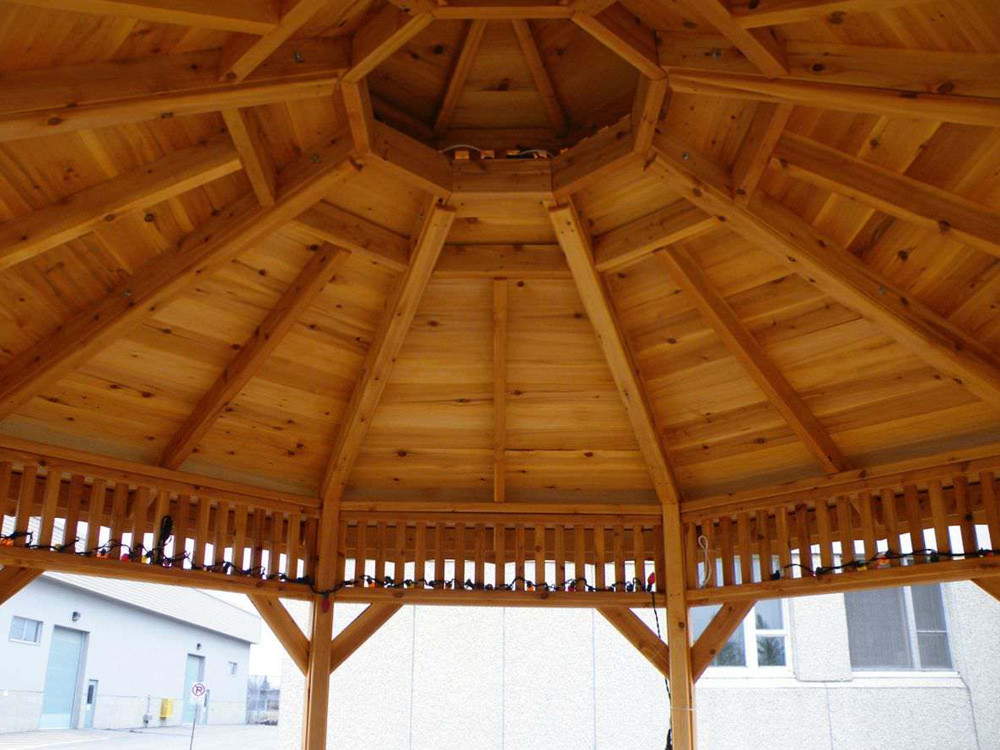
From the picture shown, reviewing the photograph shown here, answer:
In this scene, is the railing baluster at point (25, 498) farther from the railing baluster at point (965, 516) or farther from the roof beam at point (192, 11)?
the railing baluster at point (965, 516)

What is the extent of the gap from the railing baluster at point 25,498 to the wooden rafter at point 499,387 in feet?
7.35

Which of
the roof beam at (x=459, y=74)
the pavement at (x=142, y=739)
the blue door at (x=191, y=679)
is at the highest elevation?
the roof beam at (x=459, y=74)

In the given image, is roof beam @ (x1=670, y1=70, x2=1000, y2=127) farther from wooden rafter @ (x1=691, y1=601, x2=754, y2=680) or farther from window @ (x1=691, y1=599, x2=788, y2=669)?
window @ (x1=691, y1=599, x2=788, y2=669)

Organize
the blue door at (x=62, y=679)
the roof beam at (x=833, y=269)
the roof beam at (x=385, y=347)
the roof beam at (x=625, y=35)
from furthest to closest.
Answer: the blue door at (x=62, y=679) < the roof beam at (x=385, y=347) < the roof beam at (x=833, y=269) < the roof beam at (x=625, y=35)

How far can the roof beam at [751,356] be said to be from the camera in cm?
418

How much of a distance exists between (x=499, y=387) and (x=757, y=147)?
6.55 ft

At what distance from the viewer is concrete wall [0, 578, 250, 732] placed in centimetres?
1494

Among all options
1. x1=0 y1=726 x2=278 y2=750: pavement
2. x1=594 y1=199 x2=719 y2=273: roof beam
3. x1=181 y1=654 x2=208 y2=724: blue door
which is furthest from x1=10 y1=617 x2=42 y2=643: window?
x1=594 y1=199 x2=719 y2=273: roof beam

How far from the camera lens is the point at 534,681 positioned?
31.1 ft

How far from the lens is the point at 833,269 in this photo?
3584mm

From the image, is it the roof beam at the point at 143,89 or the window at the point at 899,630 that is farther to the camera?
the window at the point at 899,630

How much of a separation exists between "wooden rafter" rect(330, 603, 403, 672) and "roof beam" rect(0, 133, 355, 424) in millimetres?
1993

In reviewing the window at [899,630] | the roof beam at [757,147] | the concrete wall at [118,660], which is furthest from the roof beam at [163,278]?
the concrete wall at [118,660]

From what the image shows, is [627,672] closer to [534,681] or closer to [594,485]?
[534,681]
